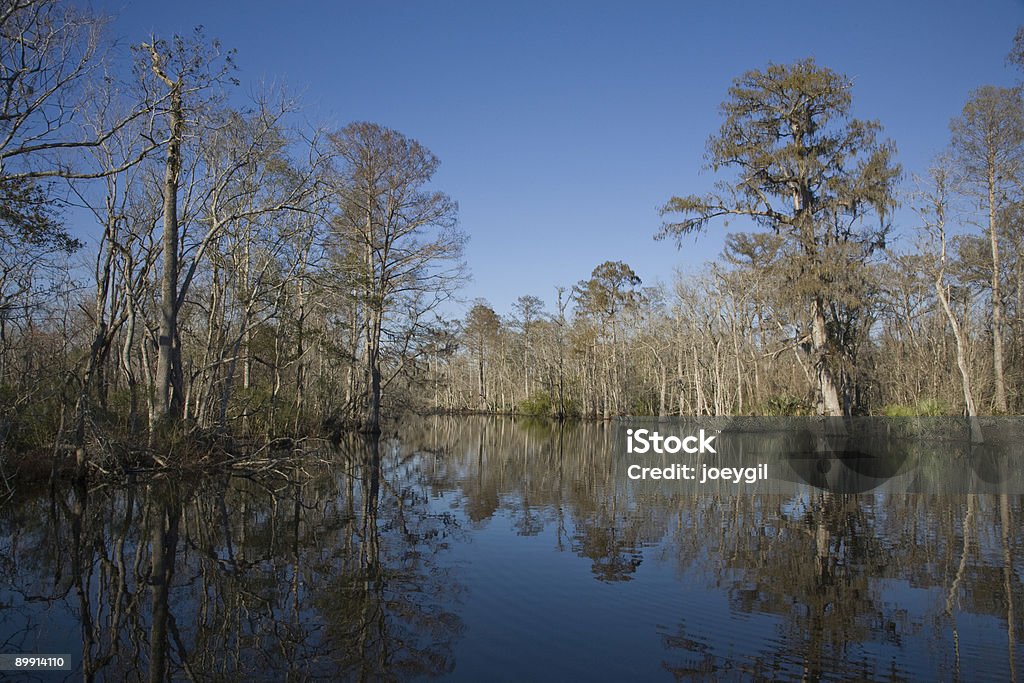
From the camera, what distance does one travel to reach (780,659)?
462 centimetres

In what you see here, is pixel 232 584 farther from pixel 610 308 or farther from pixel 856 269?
pixel 610 308

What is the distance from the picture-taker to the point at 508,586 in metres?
6.68

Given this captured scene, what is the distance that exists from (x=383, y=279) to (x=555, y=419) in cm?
2741

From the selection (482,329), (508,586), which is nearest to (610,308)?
(482,329)

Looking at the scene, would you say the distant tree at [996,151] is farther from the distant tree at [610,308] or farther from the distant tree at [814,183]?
the distant tree at [610,308]

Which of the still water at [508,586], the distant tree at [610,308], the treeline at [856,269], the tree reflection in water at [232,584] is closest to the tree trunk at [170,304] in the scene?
the still water at [508,586]

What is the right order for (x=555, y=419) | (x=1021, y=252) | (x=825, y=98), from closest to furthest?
(x=825, y=98), (x=1021, y=252), (x=555, y=419)

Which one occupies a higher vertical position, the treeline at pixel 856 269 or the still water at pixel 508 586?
the treeline at pixel 856 269

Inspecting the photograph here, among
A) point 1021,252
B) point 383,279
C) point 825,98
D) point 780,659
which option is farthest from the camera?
point 383,279

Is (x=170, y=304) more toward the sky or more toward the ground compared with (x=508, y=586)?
more toward the sky

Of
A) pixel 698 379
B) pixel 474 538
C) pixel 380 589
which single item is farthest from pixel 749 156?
pixel 380 589

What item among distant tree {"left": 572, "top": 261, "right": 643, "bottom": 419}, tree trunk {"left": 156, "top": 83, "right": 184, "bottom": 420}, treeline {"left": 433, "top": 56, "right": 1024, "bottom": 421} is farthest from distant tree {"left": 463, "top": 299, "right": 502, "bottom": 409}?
tree trunk {"left": 156, "top": 83, "right": 184, "bottom": 420}

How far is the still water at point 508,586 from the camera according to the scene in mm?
4625

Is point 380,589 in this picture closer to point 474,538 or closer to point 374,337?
point 474,538
